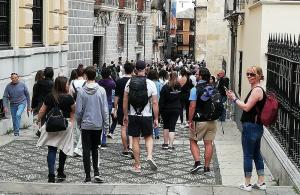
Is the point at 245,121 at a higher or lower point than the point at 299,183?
higher

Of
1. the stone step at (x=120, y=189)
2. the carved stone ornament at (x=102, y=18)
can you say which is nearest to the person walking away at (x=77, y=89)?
the stone step at (x=120, y=189)

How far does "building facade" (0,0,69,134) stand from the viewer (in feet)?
49.9

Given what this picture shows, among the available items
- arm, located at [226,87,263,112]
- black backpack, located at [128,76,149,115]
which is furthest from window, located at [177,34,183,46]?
arm, located at [226,87,263,112]

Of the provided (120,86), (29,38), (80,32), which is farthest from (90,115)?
(80,32)

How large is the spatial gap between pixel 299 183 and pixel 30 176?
427 cm

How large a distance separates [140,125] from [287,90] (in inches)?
91.0

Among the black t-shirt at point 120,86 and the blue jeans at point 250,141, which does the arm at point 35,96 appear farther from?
the blue jeans at point 250,141

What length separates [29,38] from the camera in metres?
16.7

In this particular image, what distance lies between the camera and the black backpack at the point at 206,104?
9.86m

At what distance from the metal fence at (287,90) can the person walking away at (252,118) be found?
0.68 m

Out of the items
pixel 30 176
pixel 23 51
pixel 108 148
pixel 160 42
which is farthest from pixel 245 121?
pixel 160 42

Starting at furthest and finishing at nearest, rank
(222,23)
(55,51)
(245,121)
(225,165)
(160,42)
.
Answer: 1. (160,42)
2. (222,23)
3. (55,51)
4. (225,165)
5. (245,121)

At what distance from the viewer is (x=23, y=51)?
52.9ft

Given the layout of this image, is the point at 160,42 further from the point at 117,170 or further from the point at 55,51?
the point at 117,170
